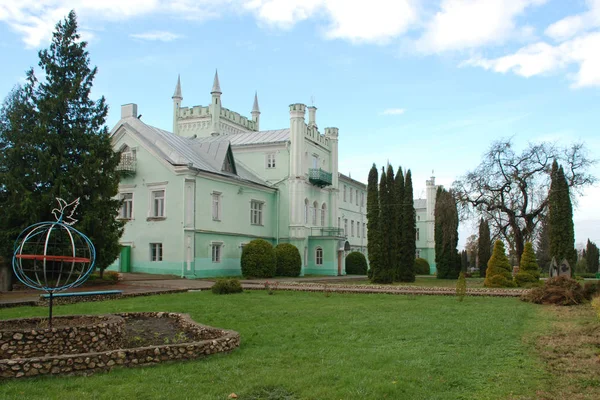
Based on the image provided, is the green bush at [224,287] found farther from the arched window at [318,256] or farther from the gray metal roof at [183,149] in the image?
the arched window at [318,256]

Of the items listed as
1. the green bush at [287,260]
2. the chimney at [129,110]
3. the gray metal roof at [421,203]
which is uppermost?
the chimney at [129,110]

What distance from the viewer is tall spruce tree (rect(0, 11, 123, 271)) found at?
913 inches

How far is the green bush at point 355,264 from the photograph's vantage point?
50094mm

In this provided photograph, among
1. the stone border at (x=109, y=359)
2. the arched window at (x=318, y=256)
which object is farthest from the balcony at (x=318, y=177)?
the stone border at (x=109, y=359)

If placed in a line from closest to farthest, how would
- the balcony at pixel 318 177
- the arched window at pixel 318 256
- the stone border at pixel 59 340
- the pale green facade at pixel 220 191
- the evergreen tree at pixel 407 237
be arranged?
the stone border at pixel 59 340 < the pale green facade at pixel 220 191 < the evergreen tree at pixel 407 237 < the balcony at pixel 318 177 < the arched window at pixel 318 256

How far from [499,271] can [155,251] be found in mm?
20650

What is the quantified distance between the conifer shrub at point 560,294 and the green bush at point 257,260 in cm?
1939

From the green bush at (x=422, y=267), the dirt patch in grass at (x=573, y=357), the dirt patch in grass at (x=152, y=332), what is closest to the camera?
the dirt patch in grass at (x=573, y=357)

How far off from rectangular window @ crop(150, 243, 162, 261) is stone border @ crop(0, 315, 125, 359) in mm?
24806

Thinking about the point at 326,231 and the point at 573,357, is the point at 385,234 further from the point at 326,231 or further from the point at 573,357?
the point at 573,357

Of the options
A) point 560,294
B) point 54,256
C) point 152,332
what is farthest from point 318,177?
point 54,256

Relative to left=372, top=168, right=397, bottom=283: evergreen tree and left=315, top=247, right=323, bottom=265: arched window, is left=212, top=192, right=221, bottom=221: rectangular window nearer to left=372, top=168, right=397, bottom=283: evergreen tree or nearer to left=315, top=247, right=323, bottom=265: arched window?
left=372, top=168, right=397, bottom=283: evergreen tree

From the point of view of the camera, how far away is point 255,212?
4125 cm

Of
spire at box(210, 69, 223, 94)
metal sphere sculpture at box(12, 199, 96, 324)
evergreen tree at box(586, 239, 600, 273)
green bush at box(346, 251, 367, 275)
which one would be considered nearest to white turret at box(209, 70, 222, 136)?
spire at box(210, 69, 223, 94)
